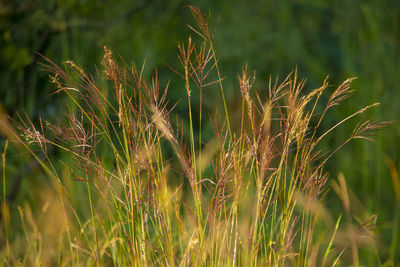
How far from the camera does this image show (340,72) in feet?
9.35

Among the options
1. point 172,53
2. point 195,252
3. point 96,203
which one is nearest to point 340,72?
point 172,53

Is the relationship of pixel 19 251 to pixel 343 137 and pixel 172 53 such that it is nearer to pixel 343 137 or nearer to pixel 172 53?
pixel 172 53

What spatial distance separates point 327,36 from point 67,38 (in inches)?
63.5

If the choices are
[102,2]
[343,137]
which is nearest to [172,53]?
[102,2]

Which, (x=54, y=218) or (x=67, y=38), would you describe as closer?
(x=54, y=218)

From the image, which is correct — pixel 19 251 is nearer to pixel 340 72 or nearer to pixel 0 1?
pixel 0 1

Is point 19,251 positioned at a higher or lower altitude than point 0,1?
lower

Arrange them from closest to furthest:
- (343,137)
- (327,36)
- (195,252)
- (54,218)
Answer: (195,252) < (54,218) < (343,137) < (327,36)

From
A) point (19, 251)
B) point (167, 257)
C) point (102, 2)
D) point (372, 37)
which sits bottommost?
point (19, 251)

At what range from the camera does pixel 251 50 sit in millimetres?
2662

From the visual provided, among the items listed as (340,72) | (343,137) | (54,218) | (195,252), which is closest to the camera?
(195,252)

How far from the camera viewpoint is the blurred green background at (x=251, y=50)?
186 cm

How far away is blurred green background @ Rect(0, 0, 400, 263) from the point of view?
186 centimetres

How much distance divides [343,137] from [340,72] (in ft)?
1.63
